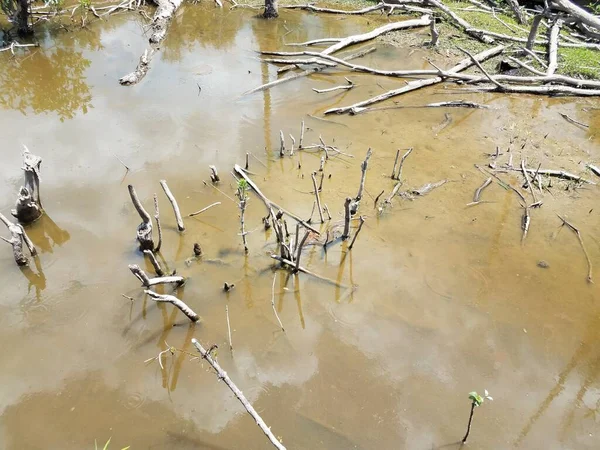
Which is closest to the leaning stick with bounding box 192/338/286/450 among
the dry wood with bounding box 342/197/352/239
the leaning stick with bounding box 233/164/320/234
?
the leaning stick with bounding box 233/164/320/234

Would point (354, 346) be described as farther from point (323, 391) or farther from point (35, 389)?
point (35, 389)

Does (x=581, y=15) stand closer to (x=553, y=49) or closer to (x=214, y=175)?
(x=553, y=49)

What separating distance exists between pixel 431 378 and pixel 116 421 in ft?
8.87

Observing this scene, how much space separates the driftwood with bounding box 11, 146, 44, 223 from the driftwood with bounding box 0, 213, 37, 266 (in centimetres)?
50

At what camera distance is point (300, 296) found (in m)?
4.90

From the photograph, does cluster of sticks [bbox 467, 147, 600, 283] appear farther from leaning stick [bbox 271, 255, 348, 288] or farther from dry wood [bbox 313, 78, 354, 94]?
dry wood [bbox 313, 78, 354, 94]

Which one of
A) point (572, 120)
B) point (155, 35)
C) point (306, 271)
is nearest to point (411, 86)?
point (572, 120)

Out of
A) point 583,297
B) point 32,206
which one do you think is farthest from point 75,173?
point 583,297

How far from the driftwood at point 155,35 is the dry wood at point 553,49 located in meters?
7.86

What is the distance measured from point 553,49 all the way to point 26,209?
33.3ft

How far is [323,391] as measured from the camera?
159 inches

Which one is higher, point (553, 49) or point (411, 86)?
point (553, 49)

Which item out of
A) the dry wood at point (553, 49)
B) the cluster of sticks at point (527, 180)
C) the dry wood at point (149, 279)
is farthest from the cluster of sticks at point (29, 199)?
the dry wood at point (553, 49)

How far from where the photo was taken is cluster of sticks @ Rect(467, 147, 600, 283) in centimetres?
599
